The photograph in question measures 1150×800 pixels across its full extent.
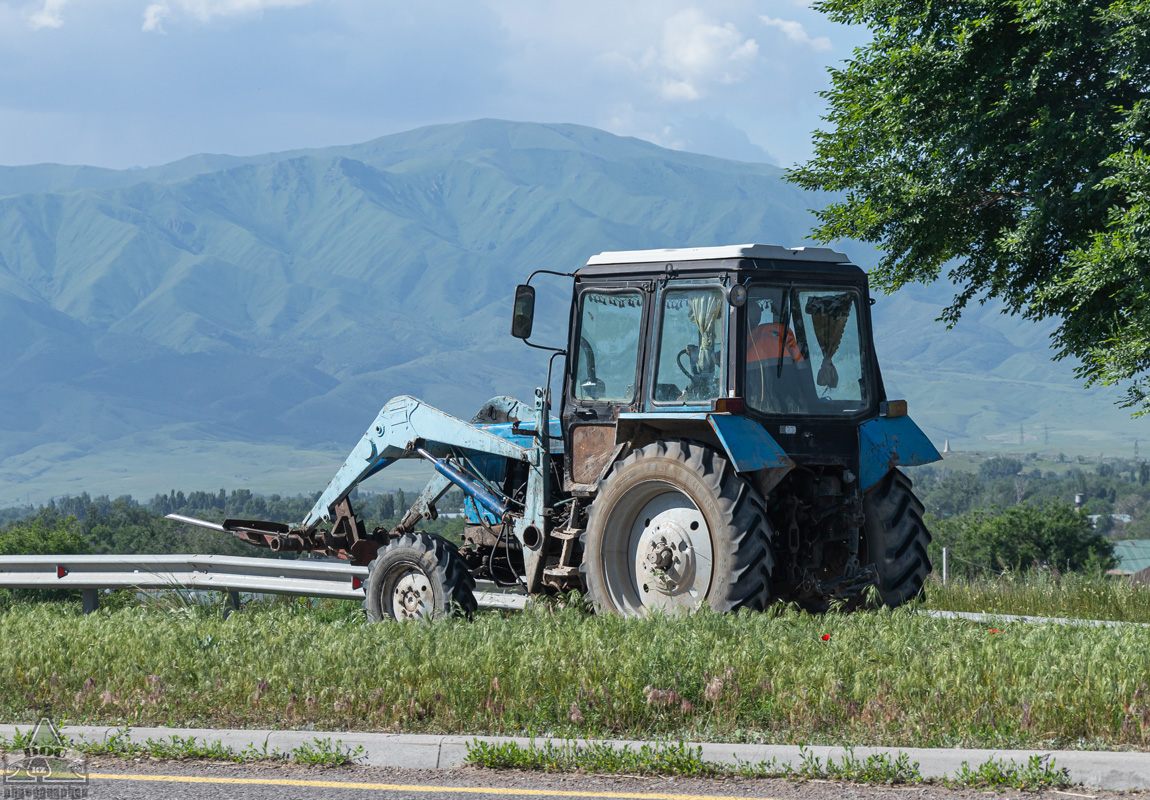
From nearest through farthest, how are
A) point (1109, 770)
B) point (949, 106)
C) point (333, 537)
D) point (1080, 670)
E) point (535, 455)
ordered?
point (1109, 770)
point (1080, 670)
point (535, 455)
point (333, 537)
point (949, 106)

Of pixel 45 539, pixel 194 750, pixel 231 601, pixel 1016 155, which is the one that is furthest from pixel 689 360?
Result: pixel 45 539

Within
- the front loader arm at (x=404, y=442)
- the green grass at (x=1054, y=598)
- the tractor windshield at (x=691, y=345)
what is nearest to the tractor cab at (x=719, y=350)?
the tractor windshield at (x=691, y=345)

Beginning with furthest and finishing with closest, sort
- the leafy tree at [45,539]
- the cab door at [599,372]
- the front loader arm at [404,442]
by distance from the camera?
the leafy tree at [45,539]
the front loader arm at [404,442]
the cab door at [599,372]

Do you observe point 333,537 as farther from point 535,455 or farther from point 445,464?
point 535,455

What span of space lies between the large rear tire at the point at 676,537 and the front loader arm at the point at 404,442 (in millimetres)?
1498

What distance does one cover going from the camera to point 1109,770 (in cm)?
610

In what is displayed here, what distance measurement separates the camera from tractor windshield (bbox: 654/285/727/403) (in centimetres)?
946

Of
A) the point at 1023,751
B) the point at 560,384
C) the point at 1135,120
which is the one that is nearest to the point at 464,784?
the point at 1023,751

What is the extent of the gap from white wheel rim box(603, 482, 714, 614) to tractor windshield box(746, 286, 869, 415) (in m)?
0.95

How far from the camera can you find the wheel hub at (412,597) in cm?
1054

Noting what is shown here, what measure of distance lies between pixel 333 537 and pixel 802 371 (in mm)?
5069

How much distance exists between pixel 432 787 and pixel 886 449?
16.1 ft

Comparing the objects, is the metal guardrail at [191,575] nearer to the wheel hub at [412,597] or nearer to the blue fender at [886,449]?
the wheel hub at [412,597]

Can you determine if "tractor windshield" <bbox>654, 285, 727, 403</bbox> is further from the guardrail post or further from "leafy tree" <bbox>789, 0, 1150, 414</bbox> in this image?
"leafy tree" <bbox>789, 0, 1150, 414</bbox>
